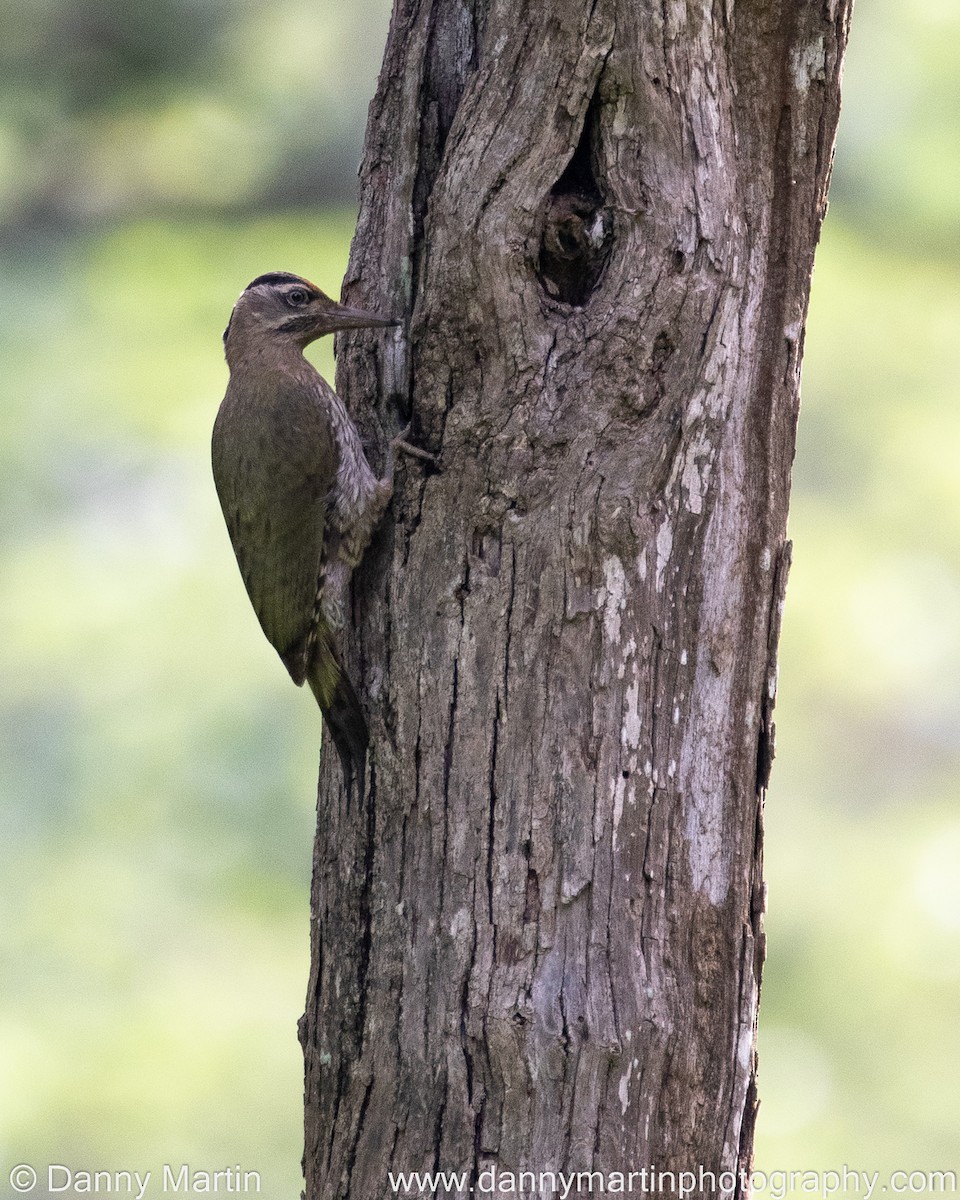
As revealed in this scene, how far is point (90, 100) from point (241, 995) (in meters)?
3.06

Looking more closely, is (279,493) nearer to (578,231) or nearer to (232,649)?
(578,231)

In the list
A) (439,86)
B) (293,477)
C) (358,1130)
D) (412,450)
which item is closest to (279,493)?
(293,477)

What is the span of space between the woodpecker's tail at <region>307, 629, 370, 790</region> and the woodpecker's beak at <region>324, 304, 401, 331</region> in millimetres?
660

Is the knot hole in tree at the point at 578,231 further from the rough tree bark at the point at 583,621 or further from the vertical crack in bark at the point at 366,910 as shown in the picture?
the vertical crack in bark at the point at 366,910

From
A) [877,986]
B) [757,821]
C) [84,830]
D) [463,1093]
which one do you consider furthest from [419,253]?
[877,986]

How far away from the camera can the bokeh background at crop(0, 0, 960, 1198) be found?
14.6 feet

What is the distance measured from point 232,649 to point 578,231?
2507 millimetres

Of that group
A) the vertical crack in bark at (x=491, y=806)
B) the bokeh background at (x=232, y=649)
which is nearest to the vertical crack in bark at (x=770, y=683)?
the vertical crack in bark at (x=491, y=806)

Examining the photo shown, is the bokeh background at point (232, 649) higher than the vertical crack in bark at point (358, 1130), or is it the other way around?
the bokeh background at point (232, 649)

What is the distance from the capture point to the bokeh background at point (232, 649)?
4438 mm

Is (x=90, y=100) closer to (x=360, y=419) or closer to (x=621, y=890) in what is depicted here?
(x=360, y=419)

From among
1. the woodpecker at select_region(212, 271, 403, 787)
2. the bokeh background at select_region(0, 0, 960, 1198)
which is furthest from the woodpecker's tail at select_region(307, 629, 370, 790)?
the bokeh background at select_region(0, 0, 960, 1198)

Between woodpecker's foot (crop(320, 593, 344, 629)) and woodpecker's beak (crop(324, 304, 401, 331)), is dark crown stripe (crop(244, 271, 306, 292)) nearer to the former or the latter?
woodpecker's beak (crop(324, 304, 401, 331))

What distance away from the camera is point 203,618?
453cm
